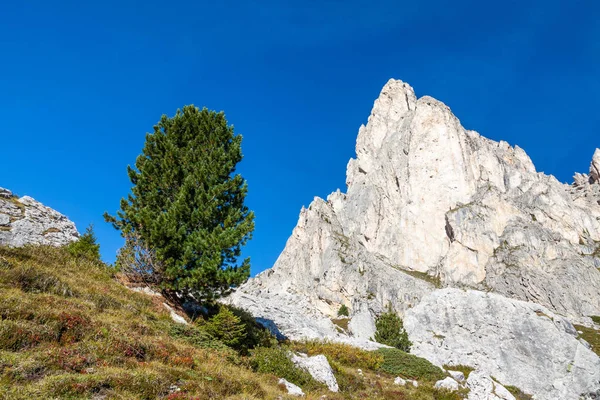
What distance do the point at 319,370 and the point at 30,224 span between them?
21.5 meters

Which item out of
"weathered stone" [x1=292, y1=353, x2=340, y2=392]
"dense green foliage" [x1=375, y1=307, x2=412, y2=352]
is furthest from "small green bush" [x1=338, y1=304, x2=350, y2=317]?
"weathered stone" [x1=292, y1=353, x2=340, y2=392]

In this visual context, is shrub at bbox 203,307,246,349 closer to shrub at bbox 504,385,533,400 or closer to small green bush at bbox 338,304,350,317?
shrub at bbox 504,385,533,400

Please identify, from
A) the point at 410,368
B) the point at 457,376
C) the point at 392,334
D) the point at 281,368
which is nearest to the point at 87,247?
the point at 281,368

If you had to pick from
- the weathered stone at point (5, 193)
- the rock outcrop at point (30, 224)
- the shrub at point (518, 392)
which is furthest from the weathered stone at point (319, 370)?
the weathered stone at point (5, 193)

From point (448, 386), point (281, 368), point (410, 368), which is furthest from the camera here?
point (410, 368)

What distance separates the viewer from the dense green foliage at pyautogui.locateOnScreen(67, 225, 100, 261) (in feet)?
65.0

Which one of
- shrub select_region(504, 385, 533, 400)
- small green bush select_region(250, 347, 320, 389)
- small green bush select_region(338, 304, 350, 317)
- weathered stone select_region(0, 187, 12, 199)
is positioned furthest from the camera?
small green bush select_region(338, 304, 350, 317)

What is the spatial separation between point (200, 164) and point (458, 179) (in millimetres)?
171346

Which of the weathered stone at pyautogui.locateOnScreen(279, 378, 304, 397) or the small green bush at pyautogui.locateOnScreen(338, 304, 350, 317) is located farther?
the small green bush at pyautogui.locateOnScreen(338, 304, 350, 317)

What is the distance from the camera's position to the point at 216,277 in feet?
51.4

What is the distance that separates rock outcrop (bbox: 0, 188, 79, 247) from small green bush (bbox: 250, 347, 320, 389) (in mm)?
15550

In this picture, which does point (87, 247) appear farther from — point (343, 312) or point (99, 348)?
point (343, 312)

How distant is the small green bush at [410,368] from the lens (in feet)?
76.2

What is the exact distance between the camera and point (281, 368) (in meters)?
14.5
